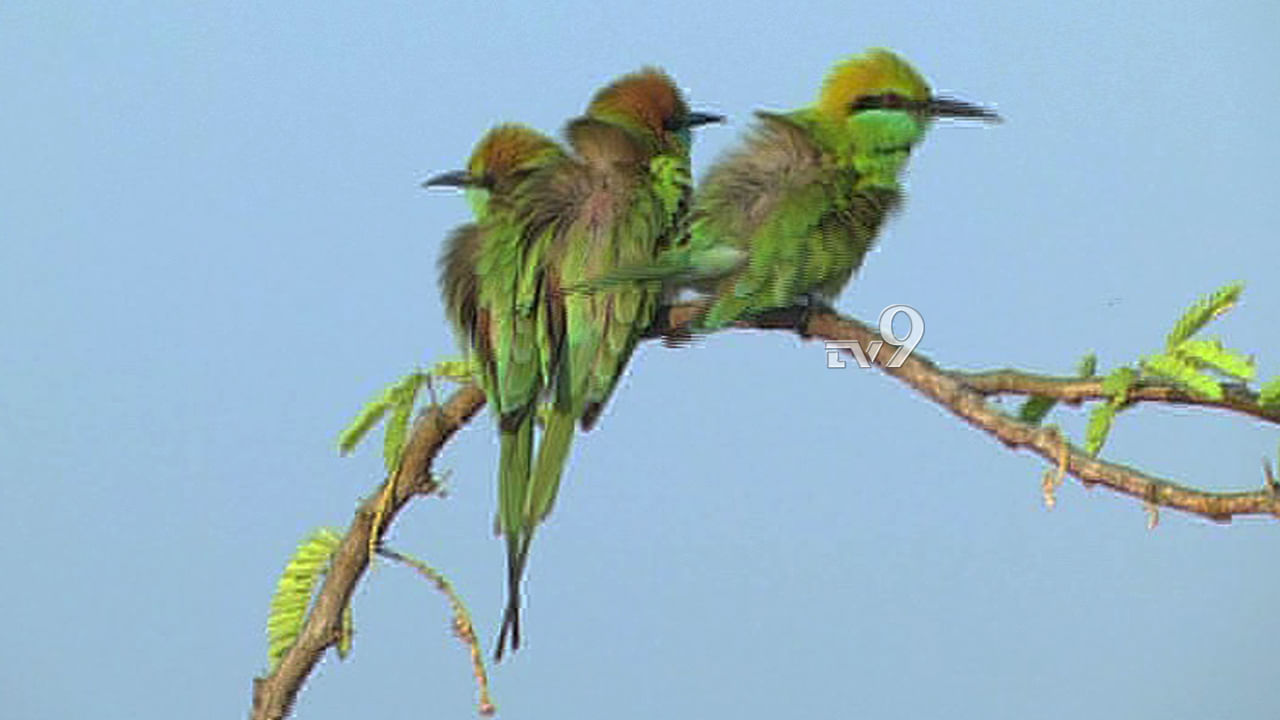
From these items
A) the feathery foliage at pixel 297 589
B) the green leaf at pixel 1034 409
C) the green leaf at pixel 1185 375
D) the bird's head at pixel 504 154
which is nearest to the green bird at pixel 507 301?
the bird's head at pixel 504 154

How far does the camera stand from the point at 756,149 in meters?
1.70

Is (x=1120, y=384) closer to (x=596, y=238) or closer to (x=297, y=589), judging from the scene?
(x=596, y=238)

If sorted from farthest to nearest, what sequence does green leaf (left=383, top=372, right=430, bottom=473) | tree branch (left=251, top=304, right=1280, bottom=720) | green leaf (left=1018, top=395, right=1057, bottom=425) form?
green leaf (left=383, top=372, right=430, bottom=473) → green leaf (left=1018, top=395, right=1057, bottom=425) → tree branch (left=251, top=304, right=1280, bottom=720)

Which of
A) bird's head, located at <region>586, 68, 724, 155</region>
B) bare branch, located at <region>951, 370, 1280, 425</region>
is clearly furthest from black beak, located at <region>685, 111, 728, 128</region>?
bare branch, located at <region>951, 370, 1280, 425</region>

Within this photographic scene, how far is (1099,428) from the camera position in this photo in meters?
1.47

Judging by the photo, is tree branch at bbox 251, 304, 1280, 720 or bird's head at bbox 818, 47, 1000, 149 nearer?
tree branch at bbox 251, 304, 1280, 720

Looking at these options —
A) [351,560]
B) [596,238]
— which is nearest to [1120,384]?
[596,238]

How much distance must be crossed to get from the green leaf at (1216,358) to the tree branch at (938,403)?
0.03 m

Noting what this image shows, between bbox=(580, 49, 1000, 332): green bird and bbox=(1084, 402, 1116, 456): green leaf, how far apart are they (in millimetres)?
309

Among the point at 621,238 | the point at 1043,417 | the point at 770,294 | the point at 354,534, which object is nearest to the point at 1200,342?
the point at 1043,417

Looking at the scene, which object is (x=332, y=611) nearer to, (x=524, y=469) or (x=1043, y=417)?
(x=524, y=469)

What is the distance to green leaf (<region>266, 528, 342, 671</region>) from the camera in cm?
182

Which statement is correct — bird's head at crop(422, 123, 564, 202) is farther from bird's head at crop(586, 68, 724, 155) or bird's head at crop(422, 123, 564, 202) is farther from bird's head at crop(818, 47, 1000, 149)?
bird's head at crop(818, 47, 1000, 149)

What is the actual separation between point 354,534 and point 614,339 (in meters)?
0.32
